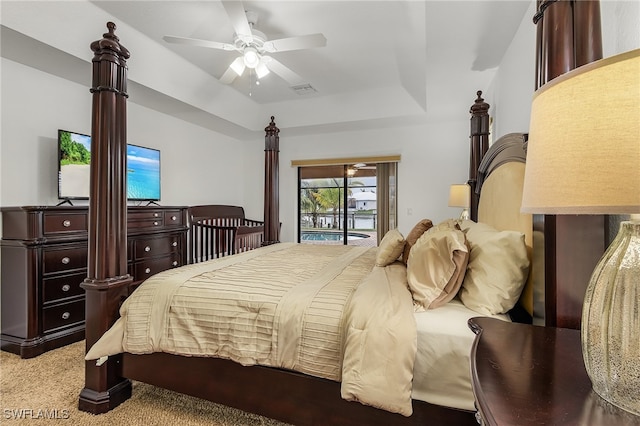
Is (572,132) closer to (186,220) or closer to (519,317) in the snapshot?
(519,317)

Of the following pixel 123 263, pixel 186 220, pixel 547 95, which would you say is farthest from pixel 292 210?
pixel 547 95

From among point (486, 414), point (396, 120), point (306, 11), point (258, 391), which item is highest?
point (306, 11)

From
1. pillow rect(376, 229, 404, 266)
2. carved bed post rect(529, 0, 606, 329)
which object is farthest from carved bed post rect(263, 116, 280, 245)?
carved bed post rect(529, 0, 606, 329)

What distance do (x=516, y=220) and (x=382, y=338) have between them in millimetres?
1001

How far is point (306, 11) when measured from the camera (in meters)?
2.61

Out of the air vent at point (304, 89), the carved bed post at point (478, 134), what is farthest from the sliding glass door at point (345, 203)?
the carved bed post at point (478, 134)

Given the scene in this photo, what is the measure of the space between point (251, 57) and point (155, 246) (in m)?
2.22

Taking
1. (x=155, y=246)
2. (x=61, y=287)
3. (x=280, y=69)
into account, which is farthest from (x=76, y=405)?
(x=280, y=69)

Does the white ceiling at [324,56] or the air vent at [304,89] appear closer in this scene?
the white ceiling at [324,56]

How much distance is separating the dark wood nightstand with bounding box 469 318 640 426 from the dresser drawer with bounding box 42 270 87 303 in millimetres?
3044

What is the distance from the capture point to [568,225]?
1011 millimetres

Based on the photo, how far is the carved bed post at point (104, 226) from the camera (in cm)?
171

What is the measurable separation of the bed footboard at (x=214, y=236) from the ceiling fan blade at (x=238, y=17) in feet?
7.14

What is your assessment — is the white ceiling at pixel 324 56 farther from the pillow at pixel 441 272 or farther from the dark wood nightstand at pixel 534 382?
the dark wood nightstand at pixel 534 382
